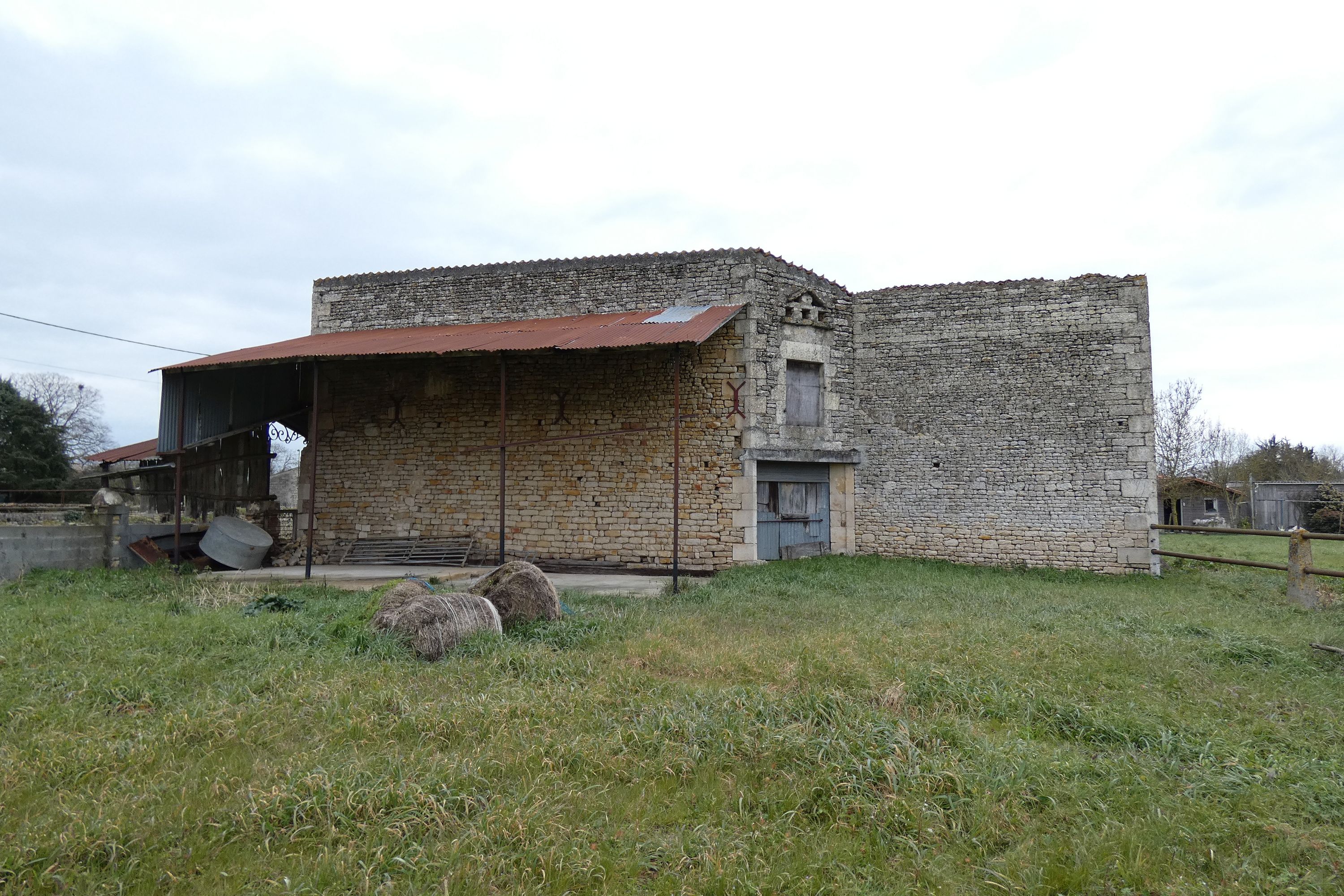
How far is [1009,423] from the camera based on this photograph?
40.1 ft

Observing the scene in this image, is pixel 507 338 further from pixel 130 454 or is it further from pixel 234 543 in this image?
pixel 130 454

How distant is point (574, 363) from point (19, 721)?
8.55 meters

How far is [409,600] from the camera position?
6.30 metres

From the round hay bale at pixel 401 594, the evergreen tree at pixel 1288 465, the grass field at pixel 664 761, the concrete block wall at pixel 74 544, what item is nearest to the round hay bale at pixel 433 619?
the round hay bale at pixel 401 594

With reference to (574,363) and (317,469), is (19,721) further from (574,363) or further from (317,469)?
(317,469)

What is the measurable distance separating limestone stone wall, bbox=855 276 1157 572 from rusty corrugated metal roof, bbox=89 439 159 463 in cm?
1304

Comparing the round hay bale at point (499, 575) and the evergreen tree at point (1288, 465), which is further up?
the evergreen tree at point (1288, 465)

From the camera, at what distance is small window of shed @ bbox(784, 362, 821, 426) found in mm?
12172

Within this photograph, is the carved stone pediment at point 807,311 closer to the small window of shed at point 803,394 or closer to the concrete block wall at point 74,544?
the small window of shed at point 803,394

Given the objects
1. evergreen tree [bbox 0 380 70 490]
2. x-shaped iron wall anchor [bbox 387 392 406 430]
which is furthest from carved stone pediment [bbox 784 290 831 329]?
evergreen tree [bbox 0 380 70 490]

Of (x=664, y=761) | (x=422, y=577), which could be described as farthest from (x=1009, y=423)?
(x=664, y=761)

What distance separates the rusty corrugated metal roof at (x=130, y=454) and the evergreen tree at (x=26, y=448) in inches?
453

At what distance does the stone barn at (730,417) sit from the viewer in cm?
1157

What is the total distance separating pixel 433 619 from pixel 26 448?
25.7 meters
